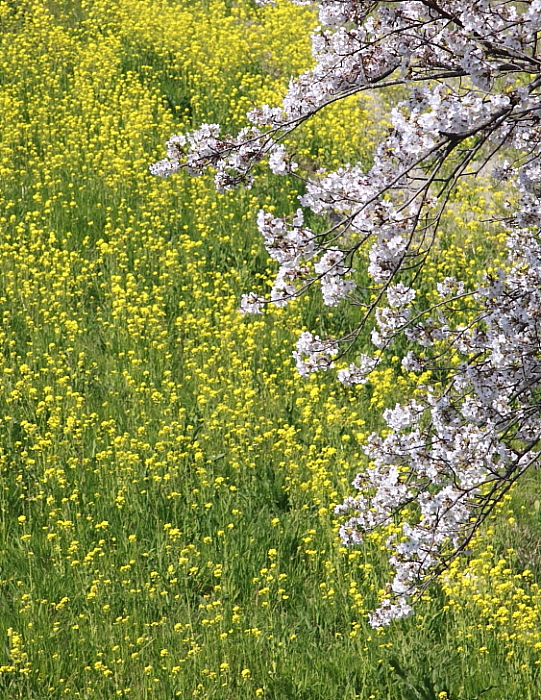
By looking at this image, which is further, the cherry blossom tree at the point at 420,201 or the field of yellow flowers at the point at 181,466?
the field of yellow flowers at the point at 181,466

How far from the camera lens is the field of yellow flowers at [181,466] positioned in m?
4.51

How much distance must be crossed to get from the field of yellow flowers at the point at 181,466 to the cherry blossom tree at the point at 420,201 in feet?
2.46

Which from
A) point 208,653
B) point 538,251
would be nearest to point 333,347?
point 538,251

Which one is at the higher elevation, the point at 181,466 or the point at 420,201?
the point at 181,466

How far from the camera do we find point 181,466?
575 cm

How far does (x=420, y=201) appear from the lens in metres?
3.68

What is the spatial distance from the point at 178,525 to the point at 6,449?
1281mm

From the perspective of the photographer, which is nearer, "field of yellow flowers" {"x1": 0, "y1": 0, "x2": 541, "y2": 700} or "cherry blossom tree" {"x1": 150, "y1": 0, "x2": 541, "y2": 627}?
"cherry blossom tree" {"x1": 150, "y1": 0, "x2": 541, "y2": 627}

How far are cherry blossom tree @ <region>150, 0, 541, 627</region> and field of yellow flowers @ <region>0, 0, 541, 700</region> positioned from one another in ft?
2.46

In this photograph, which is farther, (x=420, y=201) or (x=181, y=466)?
(x=181, y=466)

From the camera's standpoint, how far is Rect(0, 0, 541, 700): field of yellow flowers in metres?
4.51

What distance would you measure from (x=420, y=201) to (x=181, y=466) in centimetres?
272

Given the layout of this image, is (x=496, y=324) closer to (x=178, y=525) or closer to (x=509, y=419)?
(x=509, y=419)

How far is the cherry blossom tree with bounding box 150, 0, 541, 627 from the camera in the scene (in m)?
2.94
